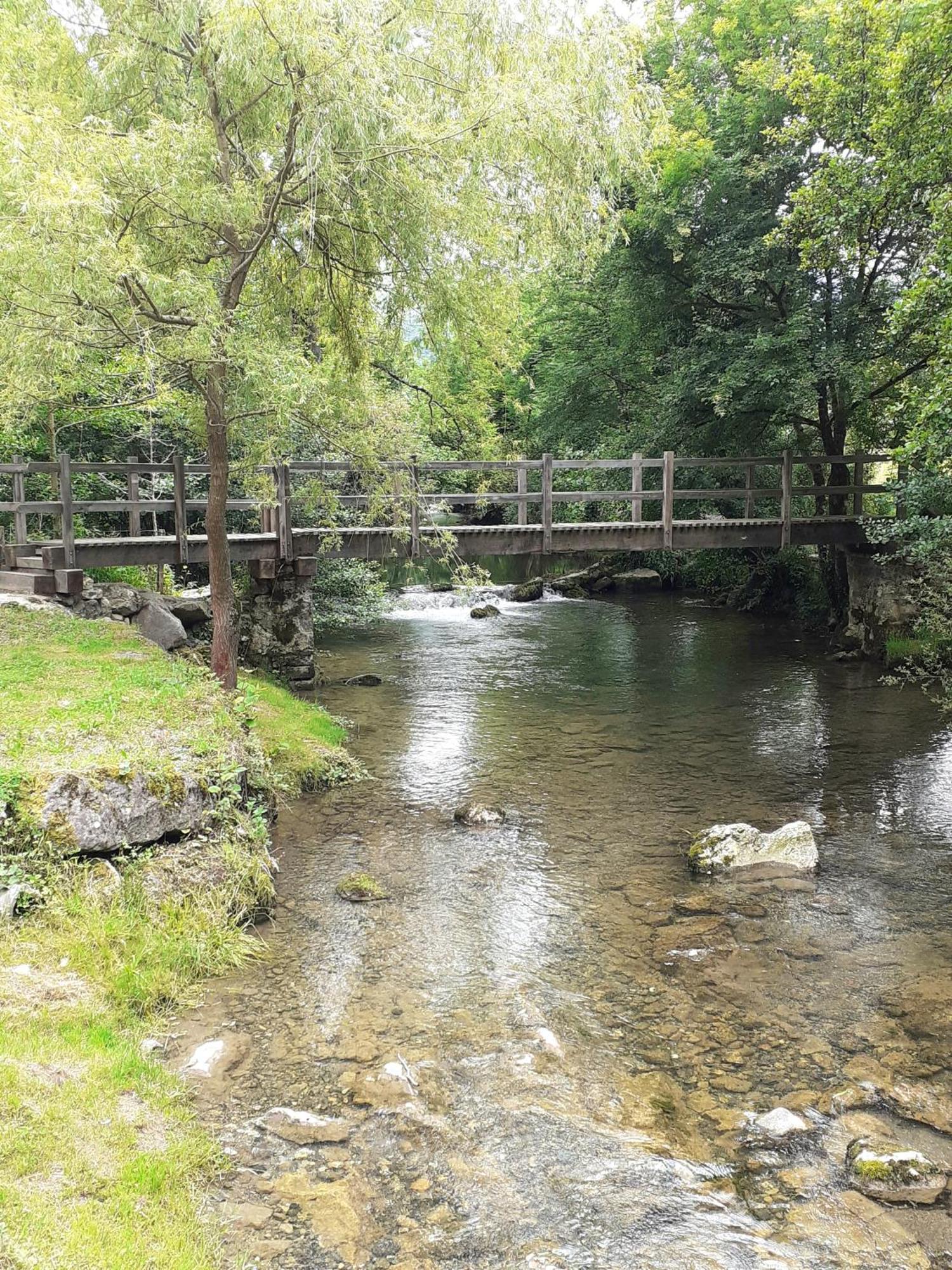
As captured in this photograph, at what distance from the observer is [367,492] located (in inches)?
540

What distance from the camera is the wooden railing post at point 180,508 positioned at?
13297 mm

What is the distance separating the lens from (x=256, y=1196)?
4.09 metres

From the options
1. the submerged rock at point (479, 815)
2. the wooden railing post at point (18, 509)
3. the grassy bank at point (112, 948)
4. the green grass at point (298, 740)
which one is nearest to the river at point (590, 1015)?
the submerged rock at point (479, 815)

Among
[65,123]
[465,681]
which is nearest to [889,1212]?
[65,123]

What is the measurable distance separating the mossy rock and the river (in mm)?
126

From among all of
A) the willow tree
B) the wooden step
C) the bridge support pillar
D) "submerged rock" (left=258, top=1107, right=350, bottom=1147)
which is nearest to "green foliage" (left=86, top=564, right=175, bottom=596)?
the bridge support pillar

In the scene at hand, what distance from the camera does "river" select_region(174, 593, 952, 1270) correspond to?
4102 millimetres

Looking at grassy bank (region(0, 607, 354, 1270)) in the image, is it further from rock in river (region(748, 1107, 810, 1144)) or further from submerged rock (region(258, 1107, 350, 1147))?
rock in river (region(748, 1107, 810, 1144))

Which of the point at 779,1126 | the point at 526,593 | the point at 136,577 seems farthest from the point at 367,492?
the point at 526,593

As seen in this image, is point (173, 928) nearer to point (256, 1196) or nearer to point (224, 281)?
point (256, 1196)

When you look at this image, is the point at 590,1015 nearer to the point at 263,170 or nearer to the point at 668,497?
the point at 263,170

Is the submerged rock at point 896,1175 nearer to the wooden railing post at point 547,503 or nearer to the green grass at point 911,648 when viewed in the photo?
the wooden railing post at point 547,503

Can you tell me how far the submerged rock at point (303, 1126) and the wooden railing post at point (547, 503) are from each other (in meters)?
11.2

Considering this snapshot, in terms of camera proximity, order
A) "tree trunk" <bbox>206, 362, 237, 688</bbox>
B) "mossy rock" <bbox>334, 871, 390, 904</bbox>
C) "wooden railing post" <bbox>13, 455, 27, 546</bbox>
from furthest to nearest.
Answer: "wooden railing post" <bbox>13, 455, 27, 546</bbox> → "tree trunk" <bbox>206, 362, 237, 688</bbox> → "mossy rock" <bbox>334, 871, 390, 904</bbox>
